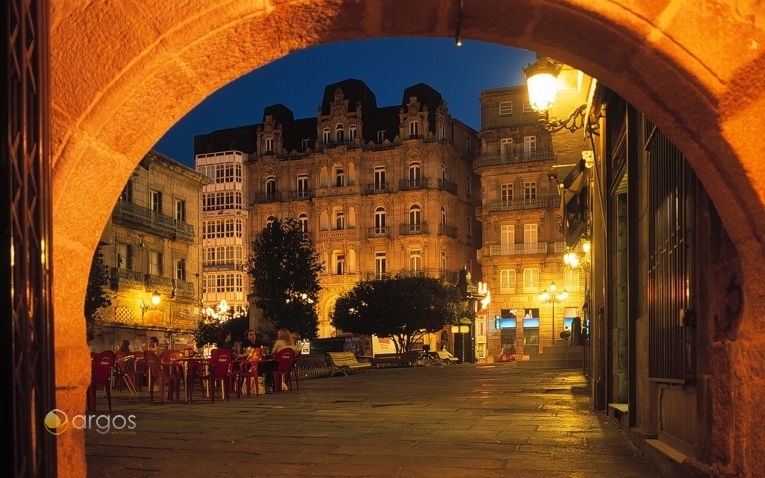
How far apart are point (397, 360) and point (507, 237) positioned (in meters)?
25.5

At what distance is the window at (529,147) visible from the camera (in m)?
58.3

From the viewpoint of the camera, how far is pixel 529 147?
192 ft

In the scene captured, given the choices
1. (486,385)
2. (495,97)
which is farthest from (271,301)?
(495,97)

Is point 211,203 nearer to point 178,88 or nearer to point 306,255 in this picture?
point 306,255

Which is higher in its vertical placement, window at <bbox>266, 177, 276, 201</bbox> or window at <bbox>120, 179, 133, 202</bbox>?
window at <bbox>266, 177, 276, 201</bbox>

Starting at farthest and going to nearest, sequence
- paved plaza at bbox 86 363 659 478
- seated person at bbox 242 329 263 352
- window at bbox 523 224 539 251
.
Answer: window at bbox 523 224 539 251
seated person at bbox 242 329 263 352
paved plaza at bbox 86 363 659 478

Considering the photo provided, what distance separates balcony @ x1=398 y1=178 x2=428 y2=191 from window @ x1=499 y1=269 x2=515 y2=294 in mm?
9424

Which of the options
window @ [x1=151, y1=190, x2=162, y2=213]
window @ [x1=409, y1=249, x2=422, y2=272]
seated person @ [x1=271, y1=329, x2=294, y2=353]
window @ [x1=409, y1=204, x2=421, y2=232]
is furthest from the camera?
window @ [x1=409, y1=204, x2=421, y2=232]

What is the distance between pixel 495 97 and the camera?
59.3m

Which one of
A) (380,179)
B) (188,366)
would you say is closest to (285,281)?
(188,366)

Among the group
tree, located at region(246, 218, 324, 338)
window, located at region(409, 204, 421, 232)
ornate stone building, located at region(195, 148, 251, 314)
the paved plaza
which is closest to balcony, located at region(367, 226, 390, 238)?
window, located at region(409, 204, 421, 232)

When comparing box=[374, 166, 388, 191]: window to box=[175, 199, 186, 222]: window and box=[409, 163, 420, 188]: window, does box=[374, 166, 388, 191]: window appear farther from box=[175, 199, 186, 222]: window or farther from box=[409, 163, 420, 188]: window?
box=[175, 199, 186, 222]: window

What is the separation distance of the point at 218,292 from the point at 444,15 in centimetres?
6745

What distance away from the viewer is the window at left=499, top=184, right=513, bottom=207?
195 ft
